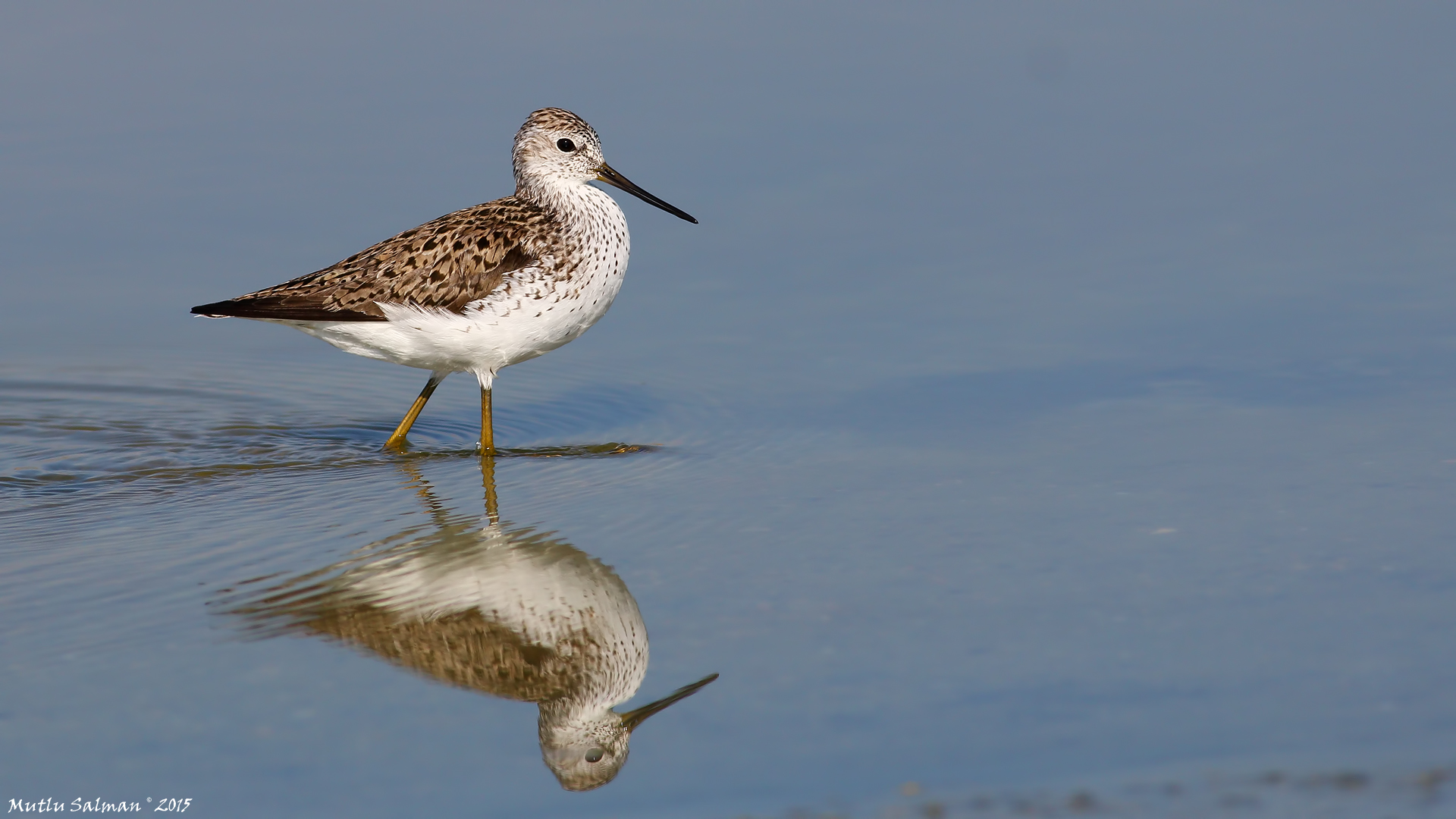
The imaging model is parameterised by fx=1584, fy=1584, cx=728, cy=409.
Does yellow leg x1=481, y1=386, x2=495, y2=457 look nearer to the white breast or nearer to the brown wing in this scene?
the white breast

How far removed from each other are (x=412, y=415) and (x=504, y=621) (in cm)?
342

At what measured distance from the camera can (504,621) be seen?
255 inches

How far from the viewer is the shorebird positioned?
29.9ft

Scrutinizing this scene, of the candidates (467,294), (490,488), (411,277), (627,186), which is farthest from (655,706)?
(627,186)

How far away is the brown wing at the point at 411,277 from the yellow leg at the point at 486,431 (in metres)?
0.56

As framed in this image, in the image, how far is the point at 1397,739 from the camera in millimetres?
5168

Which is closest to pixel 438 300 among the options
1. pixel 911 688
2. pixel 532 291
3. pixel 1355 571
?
pixel 532 291

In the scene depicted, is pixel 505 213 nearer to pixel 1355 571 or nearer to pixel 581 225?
pixel 581 225

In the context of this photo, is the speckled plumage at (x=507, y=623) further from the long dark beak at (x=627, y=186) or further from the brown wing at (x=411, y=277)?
the long dark beak at (x=627, y=186)

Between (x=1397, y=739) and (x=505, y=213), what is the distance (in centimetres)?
610

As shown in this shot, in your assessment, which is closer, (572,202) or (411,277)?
(411,277)

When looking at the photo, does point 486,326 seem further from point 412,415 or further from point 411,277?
point 412,415

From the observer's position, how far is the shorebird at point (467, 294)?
9.11 meters

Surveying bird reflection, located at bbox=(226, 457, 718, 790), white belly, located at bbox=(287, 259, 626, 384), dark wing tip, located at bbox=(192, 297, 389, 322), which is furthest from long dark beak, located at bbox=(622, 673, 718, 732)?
dark wing tip, located at bbox=(192, 297, 389, 322)
